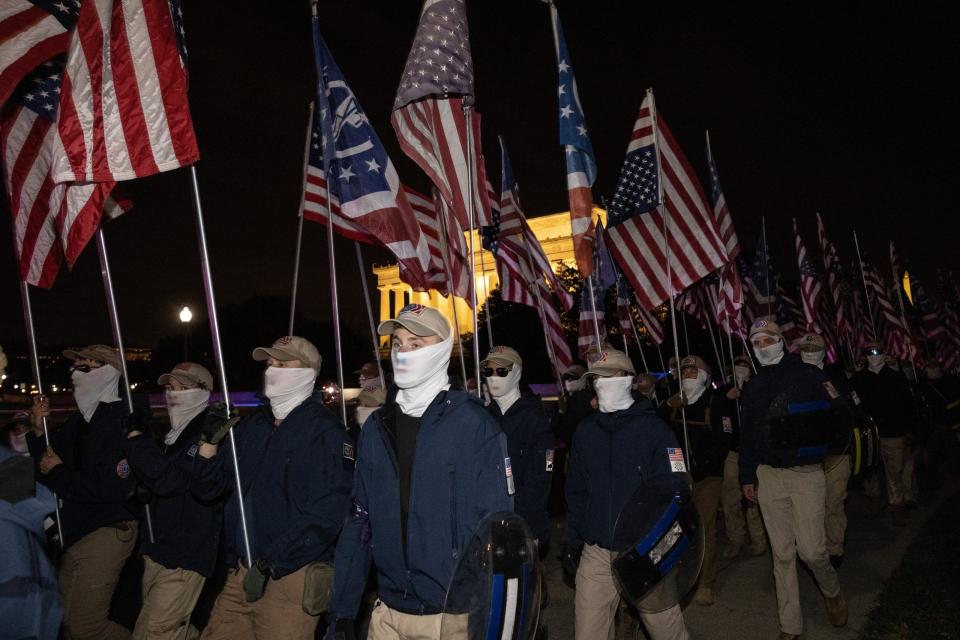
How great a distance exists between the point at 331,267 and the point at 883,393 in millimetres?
8600

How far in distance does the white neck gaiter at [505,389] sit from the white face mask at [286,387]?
→ 7.68 ft

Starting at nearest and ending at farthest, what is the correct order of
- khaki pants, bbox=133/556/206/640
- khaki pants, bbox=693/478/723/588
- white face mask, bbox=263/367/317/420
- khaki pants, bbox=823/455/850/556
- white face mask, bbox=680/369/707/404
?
khaki pants, bbox=133/556/206/640
white face mask, bbox=263/367/317/420
khaki pants, bbox=693/478/723/588
khaki pants, bbox=823/455/850/556
white face mask, bbox=680/369/707/404

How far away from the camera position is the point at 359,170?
6.00 metres

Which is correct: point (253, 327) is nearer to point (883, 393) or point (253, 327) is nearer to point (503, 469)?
point (883, 393)

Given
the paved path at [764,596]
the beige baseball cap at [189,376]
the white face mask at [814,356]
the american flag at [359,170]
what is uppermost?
the american flag at [359,170]

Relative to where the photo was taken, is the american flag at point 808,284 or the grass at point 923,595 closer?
the grass at point 923,595

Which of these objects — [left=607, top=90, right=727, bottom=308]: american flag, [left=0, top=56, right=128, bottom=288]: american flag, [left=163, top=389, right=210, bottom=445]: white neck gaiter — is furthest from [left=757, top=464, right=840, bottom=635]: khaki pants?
[left=0, top=56, right=128, bottom=288]: american flag

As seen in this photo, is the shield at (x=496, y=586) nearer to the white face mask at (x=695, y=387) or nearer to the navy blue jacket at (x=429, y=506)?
the navy blue jacket at (x=429, y=506)

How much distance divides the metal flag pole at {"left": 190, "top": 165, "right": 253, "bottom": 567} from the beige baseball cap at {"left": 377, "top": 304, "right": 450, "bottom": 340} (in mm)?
1277

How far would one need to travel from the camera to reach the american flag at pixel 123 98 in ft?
14.3

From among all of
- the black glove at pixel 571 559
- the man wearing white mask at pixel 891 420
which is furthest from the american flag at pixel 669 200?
the man wearing white mask at pixel 891 420

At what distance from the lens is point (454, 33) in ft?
18.2

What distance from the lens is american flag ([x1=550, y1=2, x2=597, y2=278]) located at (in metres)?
6.32

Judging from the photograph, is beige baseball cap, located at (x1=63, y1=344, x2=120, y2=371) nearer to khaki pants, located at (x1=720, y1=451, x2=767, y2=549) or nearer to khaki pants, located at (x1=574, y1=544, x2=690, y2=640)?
khaki pants, located at (x1=574, y1=544, x2=690, y2=640)
